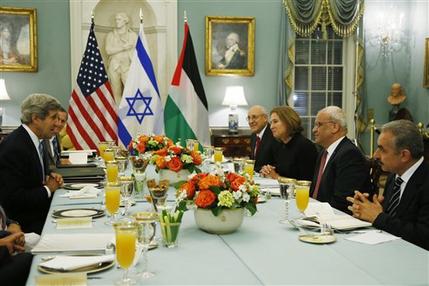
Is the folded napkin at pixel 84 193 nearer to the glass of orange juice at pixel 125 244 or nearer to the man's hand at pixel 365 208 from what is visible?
the man's hand at pixel 365 208

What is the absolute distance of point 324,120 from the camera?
369 cm

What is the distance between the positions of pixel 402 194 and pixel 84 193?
182 cm

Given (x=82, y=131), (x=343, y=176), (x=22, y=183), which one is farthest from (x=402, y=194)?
(x=82, y=131)

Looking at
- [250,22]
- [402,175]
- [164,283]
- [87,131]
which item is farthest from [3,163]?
Result: [250,22]

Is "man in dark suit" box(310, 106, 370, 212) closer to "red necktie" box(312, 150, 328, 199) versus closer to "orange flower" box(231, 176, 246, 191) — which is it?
"red necktie" box(312, 150, 328, 199)

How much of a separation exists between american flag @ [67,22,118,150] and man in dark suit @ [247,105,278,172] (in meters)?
1.68

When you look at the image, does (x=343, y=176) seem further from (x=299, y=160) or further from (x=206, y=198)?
(x=206, y=198)

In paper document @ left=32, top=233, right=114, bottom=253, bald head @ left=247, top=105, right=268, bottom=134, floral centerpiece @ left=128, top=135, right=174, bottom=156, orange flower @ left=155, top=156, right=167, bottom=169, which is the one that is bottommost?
paper document @ left=32, top=233, right=114, bottom=253

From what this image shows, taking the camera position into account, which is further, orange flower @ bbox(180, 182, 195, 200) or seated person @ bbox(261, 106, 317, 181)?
seated person @ bbox(261, 106, 317, 181)

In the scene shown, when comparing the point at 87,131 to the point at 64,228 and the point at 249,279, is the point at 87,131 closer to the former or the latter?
the point at 64,228

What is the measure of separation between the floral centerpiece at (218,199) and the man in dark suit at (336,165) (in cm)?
114

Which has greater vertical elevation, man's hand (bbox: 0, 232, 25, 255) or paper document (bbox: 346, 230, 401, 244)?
paper document (bbox: 346, 230, 401, 244)

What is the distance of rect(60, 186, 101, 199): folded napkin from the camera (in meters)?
3.23

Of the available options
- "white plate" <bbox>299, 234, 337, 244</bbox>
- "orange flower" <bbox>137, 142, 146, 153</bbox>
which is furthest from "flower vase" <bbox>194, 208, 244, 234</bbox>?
"orange flower" <bbox>137, 142, 146, 153</bbox>
